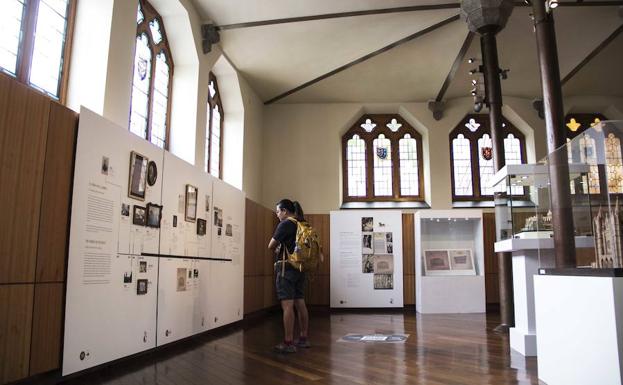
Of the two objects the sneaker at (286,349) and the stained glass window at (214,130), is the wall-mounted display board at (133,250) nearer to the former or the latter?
the sneaker at (286,349)

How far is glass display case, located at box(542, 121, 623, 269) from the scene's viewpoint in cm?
327

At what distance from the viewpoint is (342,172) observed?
1459 cm

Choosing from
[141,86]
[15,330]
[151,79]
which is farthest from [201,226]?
[15,330]

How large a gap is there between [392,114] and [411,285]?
517 centimetres

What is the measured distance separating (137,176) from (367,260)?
26.0 feet

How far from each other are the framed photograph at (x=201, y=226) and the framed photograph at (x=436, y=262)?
692cm

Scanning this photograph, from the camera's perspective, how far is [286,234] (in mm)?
5945

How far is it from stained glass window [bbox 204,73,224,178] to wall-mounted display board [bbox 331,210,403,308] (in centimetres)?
333

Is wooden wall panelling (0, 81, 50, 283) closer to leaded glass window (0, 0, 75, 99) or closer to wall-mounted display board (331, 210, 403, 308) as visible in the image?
leaded glass window (0, 0, 75, 99)

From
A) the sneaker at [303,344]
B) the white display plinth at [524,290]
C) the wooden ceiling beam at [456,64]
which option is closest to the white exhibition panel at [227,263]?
the sneaker at [303,344]

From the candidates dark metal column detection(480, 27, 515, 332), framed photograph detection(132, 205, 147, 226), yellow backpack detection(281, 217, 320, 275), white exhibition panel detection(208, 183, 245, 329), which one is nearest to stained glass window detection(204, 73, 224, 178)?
white exhibition panel detection(208, 183, 245, 329)

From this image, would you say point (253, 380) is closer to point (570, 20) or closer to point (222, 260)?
point (222, 260)

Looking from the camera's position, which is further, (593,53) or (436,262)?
(436,262)

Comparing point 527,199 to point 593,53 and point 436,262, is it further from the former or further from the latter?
point 593,53
